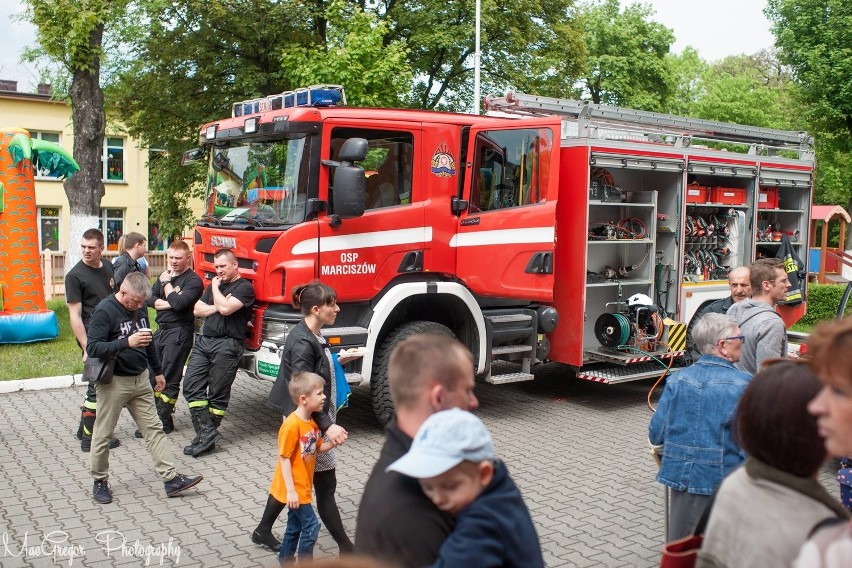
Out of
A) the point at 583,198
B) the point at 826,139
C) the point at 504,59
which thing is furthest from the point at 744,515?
the point at 826,139

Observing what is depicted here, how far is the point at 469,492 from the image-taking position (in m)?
2.03

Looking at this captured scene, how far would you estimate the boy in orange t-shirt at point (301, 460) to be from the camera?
4.55m

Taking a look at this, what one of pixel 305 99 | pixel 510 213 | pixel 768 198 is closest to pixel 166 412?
pixel 305 99

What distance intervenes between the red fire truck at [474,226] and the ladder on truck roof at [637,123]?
0.11ft

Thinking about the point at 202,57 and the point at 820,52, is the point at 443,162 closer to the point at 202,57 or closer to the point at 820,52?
the point at 202,57

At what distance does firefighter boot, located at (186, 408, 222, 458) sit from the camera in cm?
723

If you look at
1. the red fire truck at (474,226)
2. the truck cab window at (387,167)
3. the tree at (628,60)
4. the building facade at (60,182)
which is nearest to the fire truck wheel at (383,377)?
the red fire truck at (474,226)

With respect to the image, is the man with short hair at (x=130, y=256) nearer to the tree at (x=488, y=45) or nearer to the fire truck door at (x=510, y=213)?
the fire truck door at (x=510, y=213)

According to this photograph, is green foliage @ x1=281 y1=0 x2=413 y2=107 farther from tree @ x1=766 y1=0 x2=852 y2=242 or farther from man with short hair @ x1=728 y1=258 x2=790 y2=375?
tree @ x1=766 y1=0 x2=852 y2=242

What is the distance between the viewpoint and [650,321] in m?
9.39

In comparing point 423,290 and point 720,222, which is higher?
point 720,222

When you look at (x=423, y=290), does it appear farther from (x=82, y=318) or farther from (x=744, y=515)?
(x=744, y=515)

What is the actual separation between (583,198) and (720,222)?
2896 millimetres

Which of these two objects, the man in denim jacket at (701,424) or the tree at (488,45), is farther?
the tree at (488,45)
